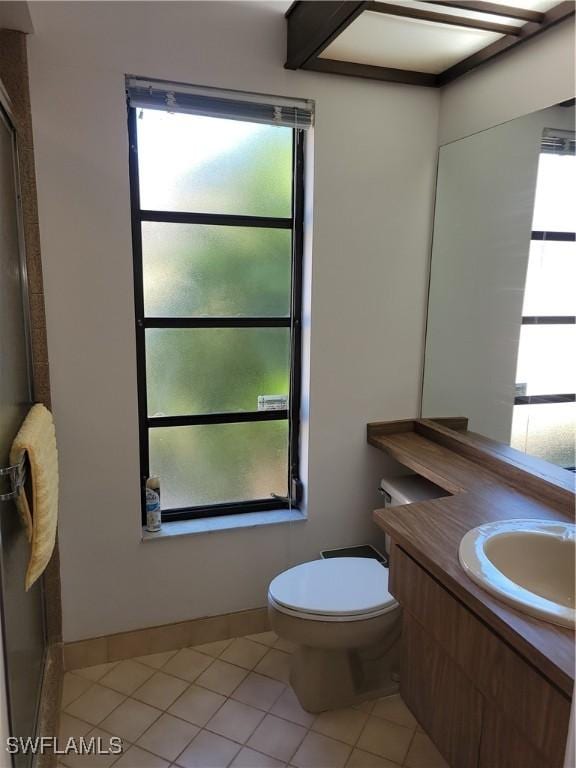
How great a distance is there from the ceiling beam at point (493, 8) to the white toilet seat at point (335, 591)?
181cm

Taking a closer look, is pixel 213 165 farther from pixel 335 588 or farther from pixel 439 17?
pixel 335 588

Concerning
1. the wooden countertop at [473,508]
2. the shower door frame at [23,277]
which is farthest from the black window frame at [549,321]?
the shower door frame at [23,277]

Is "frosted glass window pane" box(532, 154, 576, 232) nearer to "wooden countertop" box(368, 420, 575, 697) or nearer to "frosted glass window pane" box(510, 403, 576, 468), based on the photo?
"frosted glass window pane" box(510, 403, 576, 468)

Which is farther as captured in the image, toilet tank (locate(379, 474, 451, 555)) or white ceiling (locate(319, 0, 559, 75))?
toilet tank (locate(379, 474, 451, 555))

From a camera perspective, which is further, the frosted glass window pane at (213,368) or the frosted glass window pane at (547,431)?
the frosted glass window pane at (213,368)

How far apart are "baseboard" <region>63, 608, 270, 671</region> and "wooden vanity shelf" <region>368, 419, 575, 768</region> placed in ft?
2.32

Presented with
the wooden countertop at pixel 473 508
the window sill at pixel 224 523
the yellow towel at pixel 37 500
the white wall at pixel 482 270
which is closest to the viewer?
the wooden countertop at pixel 473 508

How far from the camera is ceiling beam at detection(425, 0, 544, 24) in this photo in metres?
1.52

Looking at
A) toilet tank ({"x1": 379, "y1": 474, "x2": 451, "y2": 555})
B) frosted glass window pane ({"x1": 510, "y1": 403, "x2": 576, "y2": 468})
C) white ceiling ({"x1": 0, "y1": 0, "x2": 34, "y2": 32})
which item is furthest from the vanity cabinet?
white ceiling ({"x1": 0, "y1": 0, "x2": 34, "y2": 32})

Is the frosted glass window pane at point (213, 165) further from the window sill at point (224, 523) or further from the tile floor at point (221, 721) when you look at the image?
the tile floor at point (221, 721)

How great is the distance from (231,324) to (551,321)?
3.71 ft

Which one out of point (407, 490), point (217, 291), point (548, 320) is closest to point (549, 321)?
point (548, 320)

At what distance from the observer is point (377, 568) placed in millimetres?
1927

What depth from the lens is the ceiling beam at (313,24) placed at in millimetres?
1490
